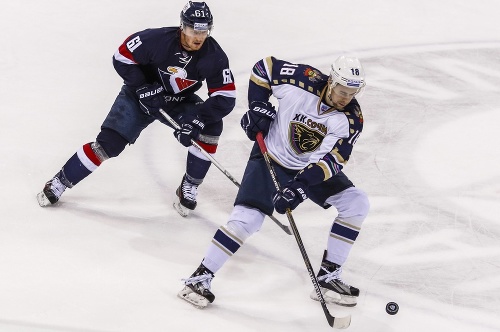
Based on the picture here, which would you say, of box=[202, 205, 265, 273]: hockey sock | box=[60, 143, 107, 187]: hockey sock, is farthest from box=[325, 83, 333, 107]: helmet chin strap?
box=[60, 143, 107, 187]: hockey sock

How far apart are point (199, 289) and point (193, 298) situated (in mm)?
51

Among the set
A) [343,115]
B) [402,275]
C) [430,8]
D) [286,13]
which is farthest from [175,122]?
[430,8]

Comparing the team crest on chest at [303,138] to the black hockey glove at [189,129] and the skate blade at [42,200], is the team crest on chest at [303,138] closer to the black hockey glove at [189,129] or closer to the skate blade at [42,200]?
the black hockey glove at [189,129]

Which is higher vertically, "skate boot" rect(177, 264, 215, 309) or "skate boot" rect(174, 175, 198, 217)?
"skate boot" rect(177, 264, 215, 309)

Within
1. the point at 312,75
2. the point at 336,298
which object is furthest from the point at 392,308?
the point at 312,75

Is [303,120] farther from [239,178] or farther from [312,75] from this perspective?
[239,178]

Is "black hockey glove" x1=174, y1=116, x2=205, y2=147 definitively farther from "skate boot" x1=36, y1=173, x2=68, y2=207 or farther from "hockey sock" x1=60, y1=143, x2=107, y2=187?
"skate boot" x1=36, y1=173, x2=68, y2=207

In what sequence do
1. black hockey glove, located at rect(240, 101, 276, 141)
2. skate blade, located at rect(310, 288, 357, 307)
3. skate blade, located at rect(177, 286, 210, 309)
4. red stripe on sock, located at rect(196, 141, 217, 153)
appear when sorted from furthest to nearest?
red stripe on sock, located at rect(196, 141, 217, 153), black hockey glove, located at rect(240, 101, 276, 141), skate blade, located at rect(310, 288, 357, 307), skate blade, located at rect(177, 286, 210, 309)

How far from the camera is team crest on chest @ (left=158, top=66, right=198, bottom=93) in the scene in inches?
215

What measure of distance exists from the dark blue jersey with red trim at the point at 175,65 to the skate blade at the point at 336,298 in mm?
1160

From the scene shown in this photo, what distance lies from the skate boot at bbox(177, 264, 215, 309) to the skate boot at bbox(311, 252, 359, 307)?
1.86 feet

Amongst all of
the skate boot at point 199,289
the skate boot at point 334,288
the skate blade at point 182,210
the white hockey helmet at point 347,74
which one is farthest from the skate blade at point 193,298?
the white hockey helmet at point 347,74

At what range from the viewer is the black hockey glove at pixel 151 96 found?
539 cm

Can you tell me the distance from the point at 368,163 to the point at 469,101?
1410 mm
